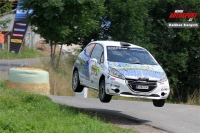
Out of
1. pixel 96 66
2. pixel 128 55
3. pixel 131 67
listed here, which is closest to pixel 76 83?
pixel 96 66

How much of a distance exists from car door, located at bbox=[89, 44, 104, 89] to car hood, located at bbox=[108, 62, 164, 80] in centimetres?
48

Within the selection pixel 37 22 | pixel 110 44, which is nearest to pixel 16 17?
pixel 37 22

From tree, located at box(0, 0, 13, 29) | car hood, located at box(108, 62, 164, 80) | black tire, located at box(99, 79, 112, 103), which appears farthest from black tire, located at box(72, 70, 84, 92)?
tree, located at box(0, 0, 13, 29)

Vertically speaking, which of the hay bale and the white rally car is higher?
the white rally car

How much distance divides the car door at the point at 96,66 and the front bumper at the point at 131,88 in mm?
752

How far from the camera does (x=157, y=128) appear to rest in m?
12.6

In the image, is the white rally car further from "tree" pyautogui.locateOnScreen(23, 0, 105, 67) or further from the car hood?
"tree" pyautogui.locateOnScreen(23, 0, 105, 67)

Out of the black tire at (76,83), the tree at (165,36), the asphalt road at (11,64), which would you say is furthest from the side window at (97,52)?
the tree at (165,36)

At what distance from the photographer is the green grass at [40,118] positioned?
10.5 meters

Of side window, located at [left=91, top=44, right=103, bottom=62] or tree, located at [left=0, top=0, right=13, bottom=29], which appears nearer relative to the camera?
side window, located at [left=91, top=44, right=103, bottom=62]

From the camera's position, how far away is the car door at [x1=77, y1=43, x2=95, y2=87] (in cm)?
1398

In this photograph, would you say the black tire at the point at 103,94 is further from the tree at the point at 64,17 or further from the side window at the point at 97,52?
the tree at the point at 64,17

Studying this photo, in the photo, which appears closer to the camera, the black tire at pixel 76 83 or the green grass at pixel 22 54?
the black tire at pixel 76 83

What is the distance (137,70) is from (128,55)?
3.93ft
